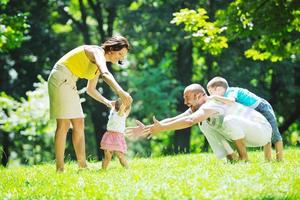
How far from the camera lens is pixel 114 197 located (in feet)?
18.1

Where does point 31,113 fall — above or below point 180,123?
below

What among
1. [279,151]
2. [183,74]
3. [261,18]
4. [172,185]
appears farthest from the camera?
[183,74]

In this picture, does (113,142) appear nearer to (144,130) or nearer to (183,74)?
(144,130)

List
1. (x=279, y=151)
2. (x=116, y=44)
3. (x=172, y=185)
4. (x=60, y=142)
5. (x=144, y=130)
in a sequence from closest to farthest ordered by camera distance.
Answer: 1. (x=172, y=185)
2. (x=144, y=130)
3. (x=116, y=44)
4. (x=60, y=142)
5. (x=279, y=151)

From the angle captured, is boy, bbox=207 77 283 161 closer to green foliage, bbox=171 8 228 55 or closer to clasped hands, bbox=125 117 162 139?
clasped hands, bbox=125 117 162 139

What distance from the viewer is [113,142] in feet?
28.9

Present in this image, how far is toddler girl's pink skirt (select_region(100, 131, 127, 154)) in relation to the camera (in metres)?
8.77

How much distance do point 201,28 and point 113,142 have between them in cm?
688

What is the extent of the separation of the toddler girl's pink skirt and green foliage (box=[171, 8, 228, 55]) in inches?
229

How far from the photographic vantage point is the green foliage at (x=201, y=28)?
46.6 ft

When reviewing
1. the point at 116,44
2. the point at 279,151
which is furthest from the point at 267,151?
the point at 116,44

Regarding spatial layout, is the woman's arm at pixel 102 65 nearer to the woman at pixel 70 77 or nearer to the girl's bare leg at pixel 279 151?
the woman at pixel 70 77

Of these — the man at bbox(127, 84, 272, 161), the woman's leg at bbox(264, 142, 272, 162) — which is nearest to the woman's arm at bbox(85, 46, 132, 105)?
the man at bbox(127, 84, 272, 161)

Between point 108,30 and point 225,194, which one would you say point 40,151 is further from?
point 225,194
